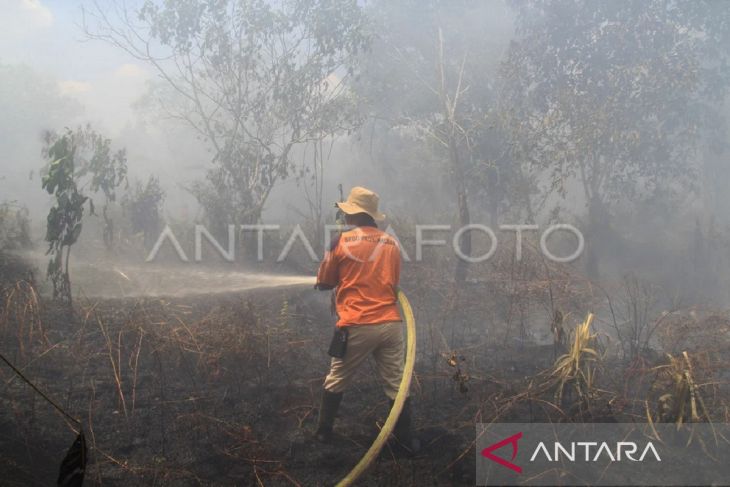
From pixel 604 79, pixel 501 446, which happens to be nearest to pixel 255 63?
pixel 604 79

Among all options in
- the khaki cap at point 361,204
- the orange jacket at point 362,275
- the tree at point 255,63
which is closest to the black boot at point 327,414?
the orange jacket at point 362,275

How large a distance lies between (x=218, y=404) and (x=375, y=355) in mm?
1330

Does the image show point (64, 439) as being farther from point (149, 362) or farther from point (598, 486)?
point (598, 486)

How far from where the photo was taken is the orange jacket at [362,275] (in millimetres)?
3562

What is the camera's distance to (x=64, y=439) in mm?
3453

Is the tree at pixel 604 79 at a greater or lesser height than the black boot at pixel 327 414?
greater

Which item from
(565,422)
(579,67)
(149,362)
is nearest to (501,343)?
(565,422)

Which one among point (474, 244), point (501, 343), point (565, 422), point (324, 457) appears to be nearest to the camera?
point (324, 457)

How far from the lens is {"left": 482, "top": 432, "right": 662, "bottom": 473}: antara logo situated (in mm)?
3352

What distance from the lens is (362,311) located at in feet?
11.6

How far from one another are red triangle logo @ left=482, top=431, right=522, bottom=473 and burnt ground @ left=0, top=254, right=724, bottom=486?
0.40 feet

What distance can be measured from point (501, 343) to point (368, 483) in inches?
140

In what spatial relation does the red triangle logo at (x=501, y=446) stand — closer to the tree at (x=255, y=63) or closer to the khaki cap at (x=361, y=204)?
the khaki cap at (x=361, y=204)

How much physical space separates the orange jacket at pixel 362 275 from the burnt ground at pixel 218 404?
651mm
